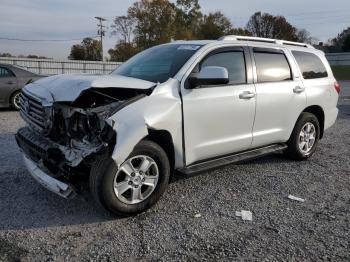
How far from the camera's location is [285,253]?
3451 mm

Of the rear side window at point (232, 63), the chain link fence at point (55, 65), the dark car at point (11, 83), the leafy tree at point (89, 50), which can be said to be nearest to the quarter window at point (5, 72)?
the dark car at point (11, 83)

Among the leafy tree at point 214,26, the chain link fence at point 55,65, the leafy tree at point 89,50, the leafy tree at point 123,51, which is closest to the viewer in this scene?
the chain link fence at point 55,65

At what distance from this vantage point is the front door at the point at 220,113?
14.7 ft

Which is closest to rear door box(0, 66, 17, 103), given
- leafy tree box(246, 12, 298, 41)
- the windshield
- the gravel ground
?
the gravel ground

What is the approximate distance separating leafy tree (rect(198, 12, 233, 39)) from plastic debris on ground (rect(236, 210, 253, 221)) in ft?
192

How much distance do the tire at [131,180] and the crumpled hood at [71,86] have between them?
2.12 feet

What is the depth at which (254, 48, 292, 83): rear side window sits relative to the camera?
213 inches

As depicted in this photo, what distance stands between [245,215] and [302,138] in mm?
2600

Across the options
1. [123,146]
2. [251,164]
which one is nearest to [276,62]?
[251,164]

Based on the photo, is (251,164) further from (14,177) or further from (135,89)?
(14,177)

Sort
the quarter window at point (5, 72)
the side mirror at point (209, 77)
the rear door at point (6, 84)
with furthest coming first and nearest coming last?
the quarter window at point (5, 72) → the rear door at point (6, 84) → the side mirror at point (209, 77)

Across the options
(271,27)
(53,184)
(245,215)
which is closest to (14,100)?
(53,184)

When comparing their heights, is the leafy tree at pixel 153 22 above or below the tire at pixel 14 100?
above

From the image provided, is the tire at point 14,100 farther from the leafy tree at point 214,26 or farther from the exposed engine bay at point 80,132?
the leafy tree at point 214,26
